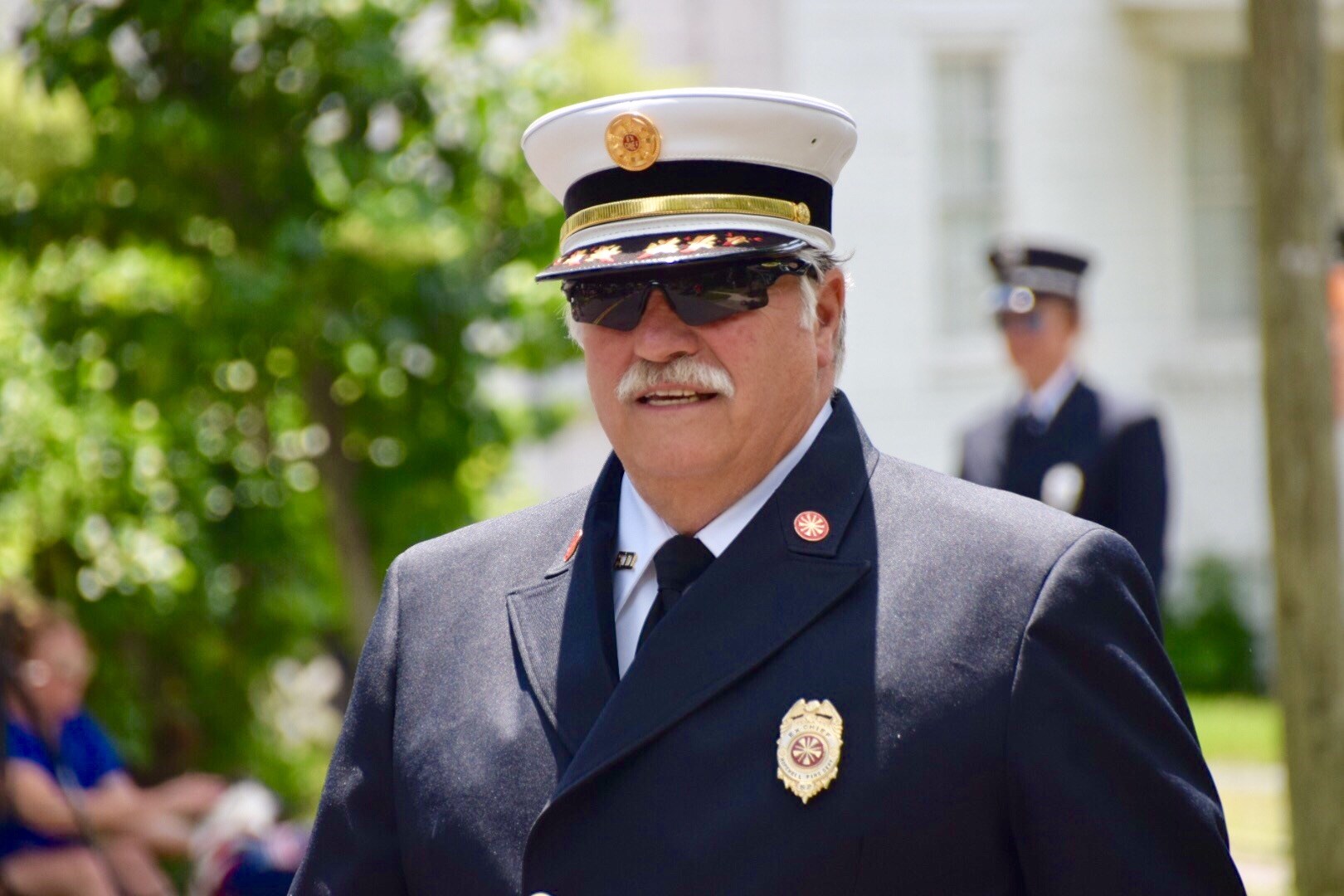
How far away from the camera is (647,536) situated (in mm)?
2369

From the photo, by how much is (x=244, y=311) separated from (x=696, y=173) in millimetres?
3790

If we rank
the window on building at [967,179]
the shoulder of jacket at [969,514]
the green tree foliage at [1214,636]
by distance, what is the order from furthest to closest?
the window on building at [967,179], the green tree foliage at [1214,636], the shoulder of jacket at [969,514]

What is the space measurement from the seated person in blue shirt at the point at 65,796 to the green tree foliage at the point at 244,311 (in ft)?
2.15

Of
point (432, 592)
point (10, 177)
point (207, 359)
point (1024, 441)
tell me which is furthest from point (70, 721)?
point (432, 592)

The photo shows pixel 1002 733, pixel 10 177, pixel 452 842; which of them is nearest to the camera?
pixel 1002 733

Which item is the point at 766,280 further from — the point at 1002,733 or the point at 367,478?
the point at 367,478

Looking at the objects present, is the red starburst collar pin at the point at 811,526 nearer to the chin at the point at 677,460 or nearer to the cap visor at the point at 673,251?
the chin at the point at 677,460

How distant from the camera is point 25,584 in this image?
5969 millimetres

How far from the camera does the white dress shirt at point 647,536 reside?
7.57ft

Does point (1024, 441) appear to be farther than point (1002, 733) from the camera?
Yes

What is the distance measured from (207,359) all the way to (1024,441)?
273 centimetres

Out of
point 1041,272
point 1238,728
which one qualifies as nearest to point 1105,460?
point 1041,272

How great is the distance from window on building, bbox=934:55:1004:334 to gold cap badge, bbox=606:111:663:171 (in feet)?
31.2

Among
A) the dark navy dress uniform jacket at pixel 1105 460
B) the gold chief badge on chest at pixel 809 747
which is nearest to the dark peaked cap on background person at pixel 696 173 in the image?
the gold chief badge on chest at pixel 809 747
